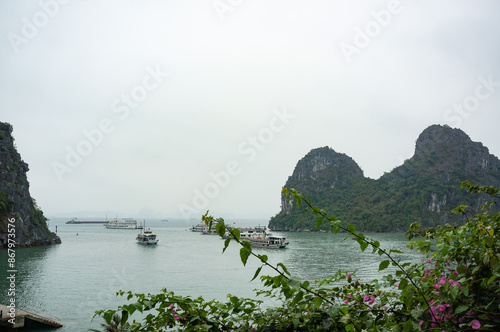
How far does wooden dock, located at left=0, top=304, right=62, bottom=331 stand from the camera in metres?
12.1

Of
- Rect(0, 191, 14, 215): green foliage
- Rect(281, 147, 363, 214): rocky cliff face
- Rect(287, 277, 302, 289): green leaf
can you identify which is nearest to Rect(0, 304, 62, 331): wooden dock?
Rect(287, 277, 302, 289): green leaf

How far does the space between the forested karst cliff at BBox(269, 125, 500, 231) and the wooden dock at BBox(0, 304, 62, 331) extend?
69881 mm

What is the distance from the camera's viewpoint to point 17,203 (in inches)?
1716

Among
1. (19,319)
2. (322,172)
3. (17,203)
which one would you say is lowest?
(19,319)

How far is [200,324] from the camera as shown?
6.84 feet

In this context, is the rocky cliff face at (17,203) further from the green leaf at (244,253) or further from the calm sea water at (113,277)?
the green leaf at (244,253)

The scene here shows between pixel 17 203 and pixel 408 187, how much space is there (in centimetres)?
7817

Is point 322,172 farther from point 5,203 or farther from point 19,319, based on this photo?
point 19,319

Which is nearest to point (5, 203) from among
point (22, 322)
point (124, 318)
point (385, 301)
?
point (22, 322)

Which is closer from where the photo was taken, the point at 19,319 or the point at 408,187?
the point at 19,319

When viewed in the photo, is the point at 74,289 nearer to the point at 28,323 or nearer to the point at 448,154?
the point at 28,323

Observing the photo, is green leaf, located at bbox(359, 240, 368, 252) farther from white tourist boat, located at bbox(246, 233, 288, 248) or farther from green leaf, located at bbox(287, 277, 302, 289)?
white tourist boat, located at bbox(246, 233, 288, 248)

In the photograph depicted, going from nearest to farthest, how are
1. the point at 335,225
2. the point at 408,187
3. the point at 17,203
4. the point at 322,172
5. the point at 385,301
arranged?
1. the point at 335,225
2. the point at 385,301
3. the point at 17,203
4. the point at 408,187
5. the point at 322,172

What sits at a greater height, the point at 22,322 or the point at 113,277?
the point at 22,322
